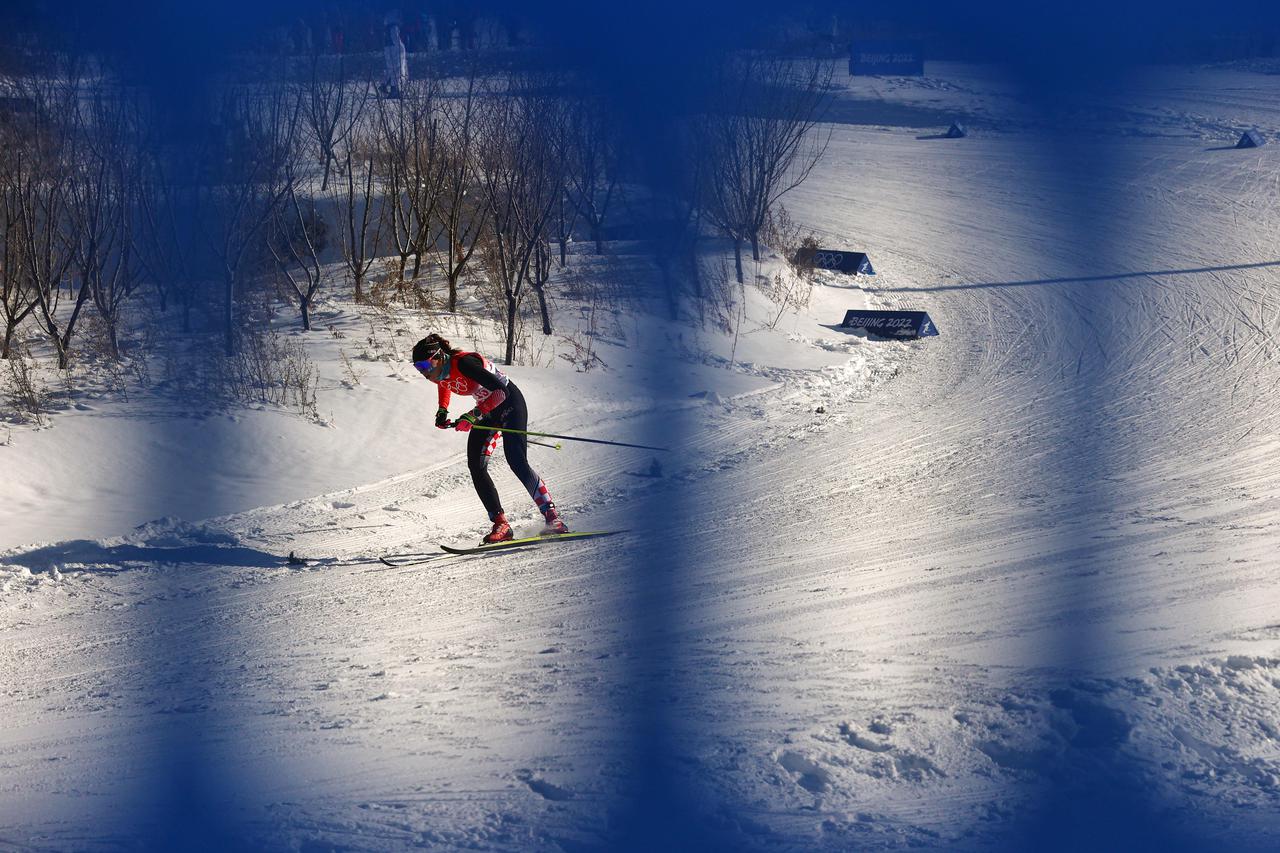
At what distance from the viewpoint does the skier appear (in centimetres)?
729

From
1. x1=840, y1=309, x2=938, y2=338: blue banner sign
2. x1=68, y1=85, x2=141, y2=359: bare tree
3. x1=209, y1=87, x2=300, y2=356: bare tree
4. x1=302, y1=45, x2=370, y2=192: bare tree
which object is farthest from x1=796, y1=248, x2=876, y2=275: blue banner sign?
x1=68, y1=85, x2=141, y2=359: bare tree

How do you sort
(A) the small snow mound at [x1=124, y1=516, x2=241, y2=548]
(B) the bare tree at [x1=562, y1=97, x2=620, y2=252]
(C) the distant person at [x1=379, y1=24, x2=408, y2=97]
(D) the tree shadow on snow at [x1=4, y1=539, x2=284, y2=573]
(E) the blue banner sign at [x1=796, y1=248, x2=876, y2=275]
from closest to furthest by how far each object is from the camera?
(D) the tree shadow on snow at [x1=4, y1=539, x2=284, y2=573]
(A) the small snow mound at [x1=124, y1=516, x2=241, y2=548]
(B) the bare tree at [x1=562, y1=97, x2=620, y2=252]
(C) the distant person at [x1=379, y1=24, x2=408, y2=97]
(E) the blue banner sign at [x1=796, y1=248, x2=876, y2=275]

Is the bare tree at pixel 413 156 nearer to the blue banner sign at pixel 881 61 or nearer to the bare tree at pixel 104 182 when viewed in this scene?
the bare tree at pixel 104 182

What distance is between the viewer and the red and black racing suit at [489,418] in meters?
7.31

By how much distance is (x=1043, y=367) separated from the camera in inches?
463

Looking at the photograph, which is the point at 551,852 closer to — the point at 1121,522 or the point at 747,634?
the point at 747,634

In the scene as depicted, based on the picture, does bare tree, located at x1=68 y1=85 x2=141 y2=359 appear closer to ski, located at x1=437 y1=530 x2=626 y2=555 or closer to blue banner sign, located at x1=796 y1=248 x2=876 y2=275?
ski, located at x1=437 y1=530 x2=626 y2=555

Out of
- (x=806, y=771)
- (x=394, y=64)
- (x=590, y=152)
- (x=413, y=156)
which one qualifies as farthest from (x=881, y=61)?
(x=806, y=771)

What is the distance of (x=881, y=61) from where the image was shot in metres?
18.9

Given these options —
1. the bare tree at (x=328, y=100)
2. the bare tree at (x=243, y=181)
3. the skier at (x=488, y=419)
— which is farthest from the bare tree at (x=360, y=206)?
the skier at (x=488, y=419)

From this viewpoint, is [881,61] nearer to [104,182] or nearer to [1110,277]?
[1110,277]

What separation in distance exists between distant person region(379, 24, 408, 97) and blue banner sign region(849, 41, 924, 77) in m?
5.39

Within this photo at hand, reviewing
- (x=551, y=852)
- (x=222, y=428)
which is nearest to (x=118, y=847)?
(x=551, y=852)

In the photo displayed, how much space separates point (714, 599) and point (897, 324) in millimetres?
8659
